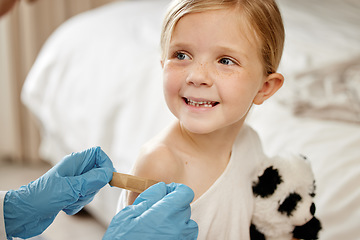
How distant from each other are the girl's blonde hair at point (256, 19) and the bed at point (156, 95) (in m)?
0.44

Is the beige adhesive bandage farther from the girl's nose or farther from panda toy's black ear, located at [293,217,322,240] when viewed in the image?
panda toy's black ear, located at [293,217,322,240]

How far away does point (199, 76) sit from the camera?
3.01 ft

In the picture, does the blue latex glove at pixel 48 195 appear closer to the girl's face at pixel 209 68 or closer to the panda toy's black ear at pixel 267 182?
the girl's face at pixel 209 68

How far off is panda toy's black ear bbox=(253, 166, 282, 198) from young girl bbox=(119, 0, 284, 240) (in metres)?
0.03

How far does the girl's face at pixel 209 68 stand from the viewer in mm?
920

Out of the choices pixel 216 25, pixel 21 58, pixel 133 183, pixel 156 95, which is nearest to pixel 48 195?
pixel 133 183

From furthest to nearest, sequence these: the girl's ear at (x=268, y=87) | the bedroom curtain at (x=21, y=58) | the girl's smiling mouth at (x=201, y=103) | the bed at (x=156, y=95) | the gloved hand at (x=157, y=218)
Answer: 1. the bedroom curtain at (x=21, y=58)
2. the bed at (x=156, y=95)
3. the girl's ear at (x=268, y=87)
4. the girl's smiling mouth at (x=201, y=103)
5. the gloved hand at (x=157, y=218)

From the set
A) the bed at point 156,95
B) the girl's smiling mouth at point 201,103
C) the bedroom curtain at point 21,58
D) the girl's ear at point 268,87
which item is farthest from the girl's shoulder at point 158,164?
the bedroom curtain at point 21,58

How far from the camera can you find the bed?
52.6 inches

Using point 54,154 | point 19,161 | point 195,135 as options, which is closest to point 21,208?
point 195,135

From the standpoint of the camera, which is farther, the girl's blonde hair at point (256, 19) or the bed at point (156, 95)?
the bed at point (156, 95)

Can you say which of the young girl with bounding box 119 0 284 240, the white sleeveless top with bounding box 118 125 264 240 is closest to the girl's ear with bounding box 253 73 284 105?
the young girl with bounding box 119 0 284 240

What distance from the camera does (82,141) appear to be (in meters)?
1.96

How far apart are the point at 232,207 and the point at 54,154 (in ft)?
4.71
